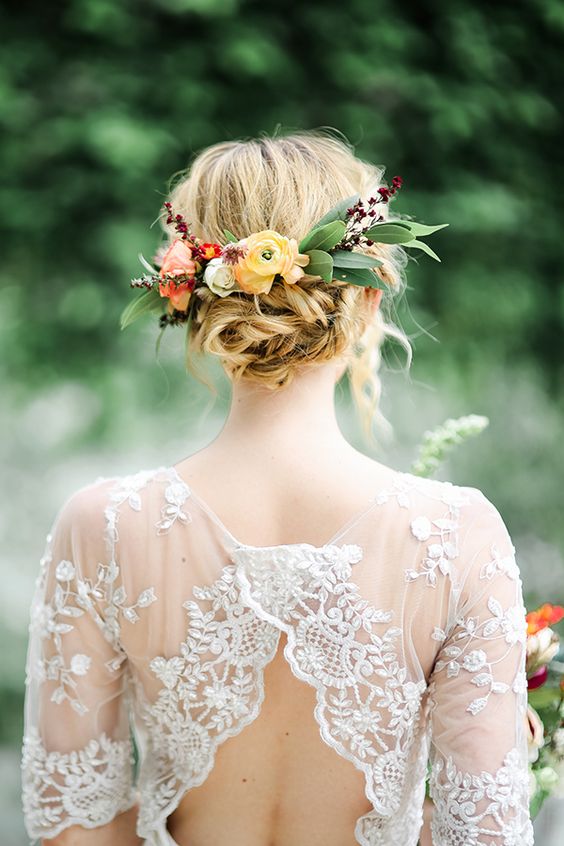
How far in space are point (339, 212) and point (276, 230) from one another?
0.08m

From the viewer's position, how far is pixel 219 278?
42.4 inches

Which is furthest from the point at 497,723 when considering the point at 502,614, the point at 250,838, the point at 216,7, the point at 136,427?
the point at 216,7

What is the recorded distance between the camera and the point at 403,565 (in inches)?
41.8

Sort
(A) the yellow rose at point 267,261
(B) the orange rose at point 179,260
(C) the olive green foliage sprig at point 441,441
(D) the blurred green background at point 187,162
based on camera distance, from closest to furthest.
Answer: (A) the yellow rose at point 267,261
(B) the orange rose at point 179,260
(C) the olive green foliage sprig at point 441,441
(D) the blurred green background at point 187,162

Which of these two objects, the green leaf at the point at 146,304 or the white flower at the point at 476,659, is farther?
the green leaf at the point at 146,304

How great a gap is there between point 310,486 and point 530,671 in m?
0.44

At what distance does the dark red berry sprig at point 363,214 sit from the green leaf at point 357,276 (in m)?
0.03

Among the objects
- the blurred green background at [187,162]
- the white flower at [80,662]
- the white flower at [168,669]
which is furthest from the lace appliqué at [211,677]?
the blurred green background at [187,162]

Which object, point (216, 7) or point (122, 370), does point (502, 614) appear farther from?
point (216, 7)

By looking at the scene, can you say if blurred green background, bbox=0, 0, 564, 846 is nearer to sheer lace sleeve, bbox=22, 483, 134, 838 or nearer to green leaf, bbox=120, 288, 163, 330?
green leaf, bbox=120, 288, 163, 330

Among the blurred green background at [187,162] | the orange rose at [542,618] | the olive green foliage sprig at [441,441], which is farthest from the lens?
the blurred green background at [187,162]

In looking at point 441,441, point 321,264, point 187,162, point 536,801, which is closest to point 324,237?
point 321,264

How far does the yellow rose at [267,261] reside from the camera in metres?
1.02

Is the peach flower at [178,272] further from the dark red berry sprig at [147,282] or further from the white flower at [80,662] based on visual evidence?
the white flower at [80,662]
